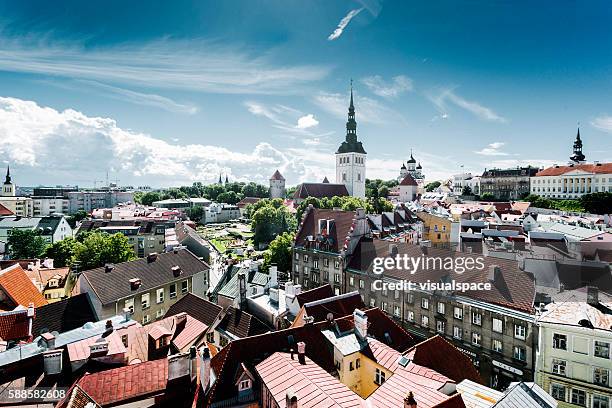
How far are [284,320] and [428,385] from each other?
1772cm

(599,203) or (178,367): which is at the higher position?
A: (599,203)

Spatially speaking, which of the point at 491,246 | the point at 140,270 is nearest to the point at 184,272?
the point at 140,270

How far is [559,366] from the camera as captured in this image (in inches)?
1131

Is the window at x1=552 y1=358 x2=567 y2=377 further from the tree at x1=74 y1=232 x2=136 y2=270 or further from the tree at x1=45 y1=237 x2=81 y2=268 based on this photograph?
A: the tree at x1=45 y1=237 x2=81 y2=268

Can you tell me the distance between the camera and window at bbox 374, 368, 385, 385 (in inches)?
1025

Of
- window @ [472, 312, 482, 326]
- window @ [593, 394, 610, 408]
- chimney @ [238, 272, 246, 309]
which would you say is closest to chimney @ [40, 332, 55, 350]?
chimney @ [238, 272, 246, 309]

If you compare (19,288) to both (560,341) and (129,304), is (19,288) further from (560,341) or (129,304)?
(560,341)

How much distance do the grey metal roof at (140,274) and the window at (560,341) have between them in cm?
4116

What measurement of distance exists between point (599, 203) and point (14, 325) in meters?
139

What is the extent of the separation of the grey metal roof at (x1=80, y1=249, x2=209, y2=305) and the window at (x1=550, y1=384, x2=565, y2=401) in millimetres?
41395

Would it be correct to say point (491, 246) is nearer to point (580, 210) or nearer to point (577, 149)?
point (580, 210)

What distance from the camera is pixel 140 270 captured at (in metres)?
43.4

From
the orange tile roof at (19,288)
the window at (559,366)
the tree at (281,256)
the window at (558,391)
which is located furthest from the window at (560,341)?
the orange tile roof at (19,288)

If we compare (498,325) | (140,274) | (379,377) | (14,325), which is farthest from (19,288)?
(498,325)
